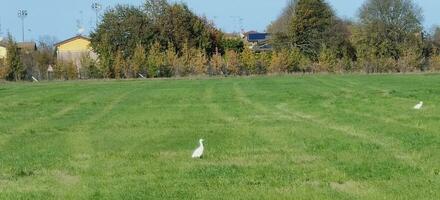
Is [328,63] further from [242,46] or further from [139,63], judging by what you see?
[139,63]

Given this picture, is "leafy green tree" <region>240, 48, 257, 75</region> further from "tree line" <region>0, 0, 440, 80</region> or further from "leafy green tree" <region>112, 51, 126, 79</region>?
"leafy green tree" <region>112, 51, 126, 79</region>

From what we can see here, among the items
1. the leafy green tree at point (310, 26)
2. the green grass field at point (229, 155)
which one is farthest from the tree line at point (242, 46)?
the green grass field at point (229, 155)

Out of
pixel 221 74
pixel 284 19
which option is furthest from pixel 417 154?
pixel 284 19

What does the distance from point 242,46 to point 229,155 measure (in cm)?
9065

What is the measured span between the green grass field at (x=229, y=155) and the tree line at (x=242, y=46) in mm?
62862

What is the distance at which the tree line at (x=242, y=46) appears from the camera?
3489 inches

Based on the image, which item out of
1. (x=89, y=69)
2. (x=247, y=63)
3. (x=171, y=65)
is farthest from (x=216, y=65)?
(x=89, y=69)

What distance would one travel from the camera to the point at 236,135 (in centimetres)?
1756

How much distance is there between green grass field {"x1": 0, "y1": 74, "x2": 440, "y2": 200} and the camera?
9844 mm

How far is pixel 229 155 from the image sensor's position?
13586mm

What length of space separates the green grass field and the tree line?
6286 cm

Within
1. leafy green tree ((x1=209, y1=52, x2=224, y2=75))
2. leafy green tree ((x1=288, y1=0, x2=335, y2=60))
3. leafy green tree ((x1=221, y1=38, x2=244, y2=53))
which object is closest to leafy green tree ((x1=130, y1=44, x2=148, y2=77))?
leafy green tree ((x1=209, y1=52, x2=224, y2=75))

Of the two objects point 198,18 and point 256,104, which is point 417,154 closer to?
point 256,104

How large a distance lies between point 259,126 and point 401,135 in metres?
4.92
